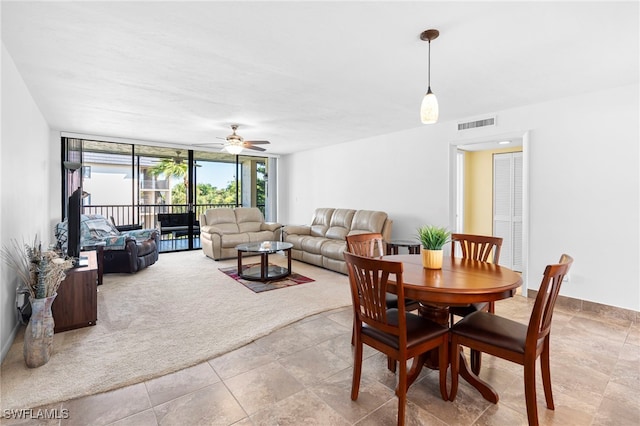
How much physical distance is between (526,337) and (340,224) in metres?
4.46

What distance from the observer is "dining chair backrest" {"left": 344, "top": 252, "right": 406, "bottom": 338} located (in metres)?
1.68

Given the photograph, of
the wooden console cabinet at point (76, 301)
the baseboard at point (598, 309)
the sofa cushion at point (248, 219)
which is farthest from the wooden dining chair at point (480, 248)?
the sofa cushion at point (248, 219)

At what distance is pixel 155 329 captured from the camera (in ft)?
9.68

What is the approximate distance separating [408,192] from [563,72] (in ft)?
9.06

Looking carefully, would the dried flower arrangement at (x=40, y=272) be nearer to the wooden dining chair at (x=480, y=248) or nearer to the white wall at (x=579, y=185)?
the wooden dining chair at (x=480, y=248)

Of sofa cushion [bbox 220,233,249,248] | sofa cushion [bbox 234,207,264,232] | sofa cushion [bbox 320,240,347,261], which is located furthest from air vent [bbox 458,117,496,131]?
sofa cushion [bbox 234,207,264,232]

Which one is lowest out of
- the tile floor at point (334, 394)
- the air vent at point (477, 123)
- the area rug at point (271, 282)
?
the tile floor at point (334, 394)

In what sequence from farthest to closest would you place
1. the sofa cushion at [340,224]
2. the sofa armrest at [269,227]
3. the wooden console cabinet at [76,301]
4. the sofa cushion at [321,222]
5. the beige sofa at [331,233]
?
1. the sofa armrest at [269,227]
2. the sofa cushion at [321,222]
3. the sofa cushion at [340,224]
4. the beige sofa at [331,233]
5. the wooden console cabinet at [76,301]

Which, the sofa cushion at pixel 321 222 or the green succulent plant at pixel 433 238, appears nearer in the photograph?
the green succulent plant at pixel 433 238

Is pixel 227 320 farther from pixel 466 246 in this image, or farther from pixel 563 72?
pixel 563 72

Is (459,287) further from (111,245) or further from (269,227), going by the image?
(269,227)

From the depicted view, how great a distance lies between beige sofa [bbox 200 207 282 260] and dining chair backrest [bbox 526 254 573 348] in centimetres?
526

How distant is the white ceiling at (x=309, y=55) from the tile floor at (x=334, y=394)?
2.46 meters

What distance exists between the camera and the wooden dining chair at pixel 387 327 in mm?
1679
